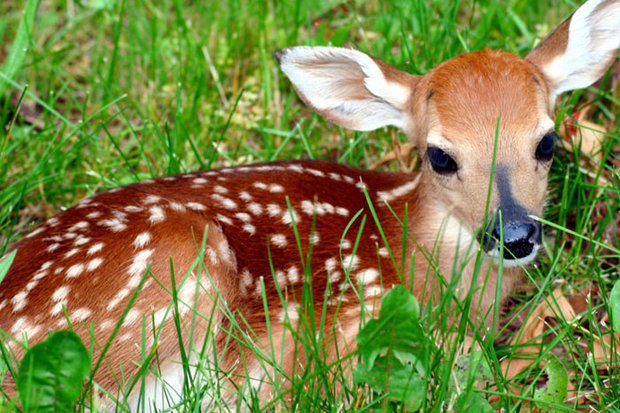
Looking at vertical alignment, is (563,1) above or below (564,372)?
above

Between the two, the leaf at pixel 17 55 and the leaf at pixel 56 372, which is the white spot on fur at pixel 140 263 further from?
the leaf at pixel 17 55

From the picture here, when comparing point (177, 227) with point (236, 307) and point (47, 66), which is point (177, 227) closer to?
point (236, 307)

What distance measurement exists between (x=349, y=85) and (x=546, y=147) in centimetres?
83

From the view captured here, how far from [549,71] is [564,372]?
1.19m

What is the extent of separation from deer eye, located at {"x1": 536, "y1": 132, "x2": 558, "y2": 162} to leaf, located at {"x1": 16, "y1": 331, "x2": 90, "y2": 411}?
162 cm

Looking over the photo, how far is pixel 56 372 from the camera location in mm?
2359

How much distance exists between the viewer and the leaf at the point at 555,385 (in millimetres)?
2736

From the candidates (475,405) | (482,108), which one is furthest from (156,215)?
(475,405)

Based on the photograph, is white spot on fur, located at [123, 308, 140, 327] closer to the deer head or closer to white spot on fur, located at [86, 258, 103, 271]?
white spot on fur, located at [86, 258, 103, 271]

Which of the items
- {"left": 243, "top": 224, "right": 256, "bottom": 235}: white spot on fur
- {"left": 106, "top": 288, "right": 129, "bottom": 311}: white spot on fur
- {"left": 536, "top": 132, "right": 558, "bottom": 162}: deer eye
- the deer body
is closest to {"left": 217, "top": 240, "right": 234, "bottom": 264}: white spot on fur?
the deer body

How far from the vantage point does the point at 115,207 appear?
3242 millimetres

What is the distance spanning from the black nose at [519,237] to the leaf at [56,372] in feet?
4.30

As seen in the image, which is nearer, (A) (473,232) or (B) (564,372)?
(B) (564,372)

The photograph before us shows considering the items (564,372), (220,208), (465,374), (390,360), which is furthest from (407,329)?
(220,208)
